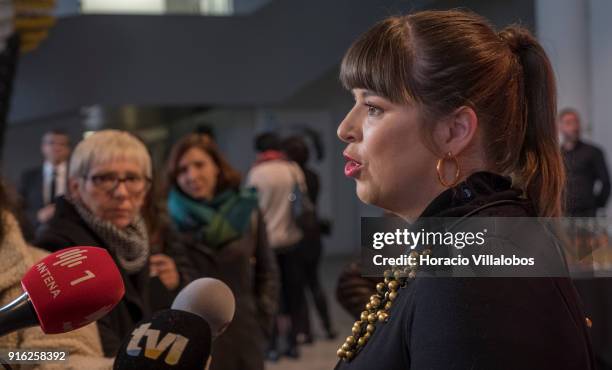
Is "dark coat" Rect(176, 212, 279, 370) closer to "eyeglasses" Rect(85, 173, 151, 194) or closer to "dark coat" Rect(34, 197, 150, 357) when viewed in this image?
"dark coat" Rect(34, 197, 150, 357)

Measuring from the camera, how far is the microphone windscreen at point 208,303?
1.14 meters

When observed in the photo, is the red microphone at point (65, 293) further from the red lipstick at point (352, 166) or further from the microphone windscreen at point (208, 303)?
the red lipstick at point (352, 166)

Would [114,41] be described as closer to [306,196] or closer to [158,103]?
[158,103]

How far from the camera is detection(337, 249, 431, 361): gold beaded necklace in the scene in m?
1.07

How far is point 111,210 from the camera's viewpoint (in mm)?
2154

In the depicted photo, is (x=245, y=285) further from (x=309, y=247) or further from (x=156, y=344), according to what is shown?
(x=309, y=247)

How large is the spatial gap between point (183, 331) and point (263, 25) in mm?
9384

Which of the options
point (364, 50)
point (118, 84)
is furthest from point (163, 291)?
point (118, 84)

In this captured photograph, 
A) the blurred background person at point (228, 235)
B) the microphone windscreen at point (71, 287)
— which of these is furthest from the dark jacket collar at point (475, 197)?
the blurred background person at point (228, 235)

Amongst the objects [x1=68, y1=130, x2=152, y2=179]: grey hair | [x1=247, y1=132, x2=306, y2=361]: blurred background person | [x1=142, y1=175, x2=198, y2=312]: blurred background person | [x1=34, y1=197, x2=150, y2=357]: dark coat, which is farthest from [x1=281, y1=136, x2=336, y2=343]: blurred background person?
[x1=34, y1=197, x2=150, y2=357]: dark coat

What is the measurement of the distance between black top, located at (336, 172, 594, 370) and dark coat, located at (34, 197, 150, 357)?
39.1 inches

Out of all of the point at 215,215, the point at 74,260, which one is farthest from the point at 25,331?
the point at 215,215

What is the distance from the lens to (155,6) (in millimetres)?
9891

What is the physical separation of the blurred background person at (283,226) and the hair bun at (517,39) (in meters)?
4.36
